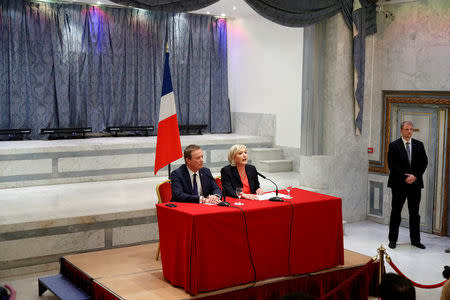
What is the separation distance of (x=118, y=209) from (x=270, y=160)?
429cm

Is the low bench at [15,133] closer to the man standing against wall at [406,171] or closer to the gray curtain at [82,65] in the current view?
the gray curtain at [82,65]

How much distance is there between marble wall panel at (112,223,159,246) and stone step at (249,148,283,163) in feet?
13.1

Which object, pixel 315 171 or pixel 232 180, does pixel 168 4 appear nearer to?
pixel 232 180

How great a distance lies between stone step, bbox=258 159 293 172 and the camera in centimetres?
992

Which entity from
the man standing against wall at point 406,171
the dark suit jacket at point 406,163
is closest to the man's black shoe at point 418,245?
the man standing against wall at point 406,171

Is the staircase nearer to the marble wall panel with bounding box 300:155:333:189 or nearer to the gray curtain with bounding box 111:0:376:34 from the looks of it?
the marble wall panel with bounding box 300:155:333:189

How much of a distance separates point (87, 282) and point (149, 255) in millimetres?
889

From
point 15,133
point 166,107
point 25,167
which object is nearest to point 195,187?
point 166,107

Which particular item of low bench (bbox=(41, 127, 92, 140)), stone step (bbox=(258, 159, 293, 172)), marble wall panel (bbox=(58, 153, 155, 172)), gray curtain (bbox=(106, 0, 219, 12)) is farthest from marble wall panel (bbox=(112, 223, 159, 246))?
low bench (bbox=(41, 127, 92, 140))

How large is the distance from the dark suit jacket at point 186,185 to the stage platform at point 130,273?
2.40 feet

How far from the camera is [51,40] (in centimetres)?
982

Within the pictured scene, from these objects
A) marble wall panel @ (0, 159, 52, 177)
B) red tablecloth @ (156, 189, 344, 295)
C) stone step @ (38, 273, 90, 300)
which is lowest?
stone step @ (38, 273, 90, 300)

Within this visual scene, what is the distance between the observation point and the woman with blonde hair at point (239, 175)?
5.34m

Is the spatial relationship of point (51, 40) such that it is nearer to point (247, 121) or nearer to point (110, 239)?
point (247, 121)
